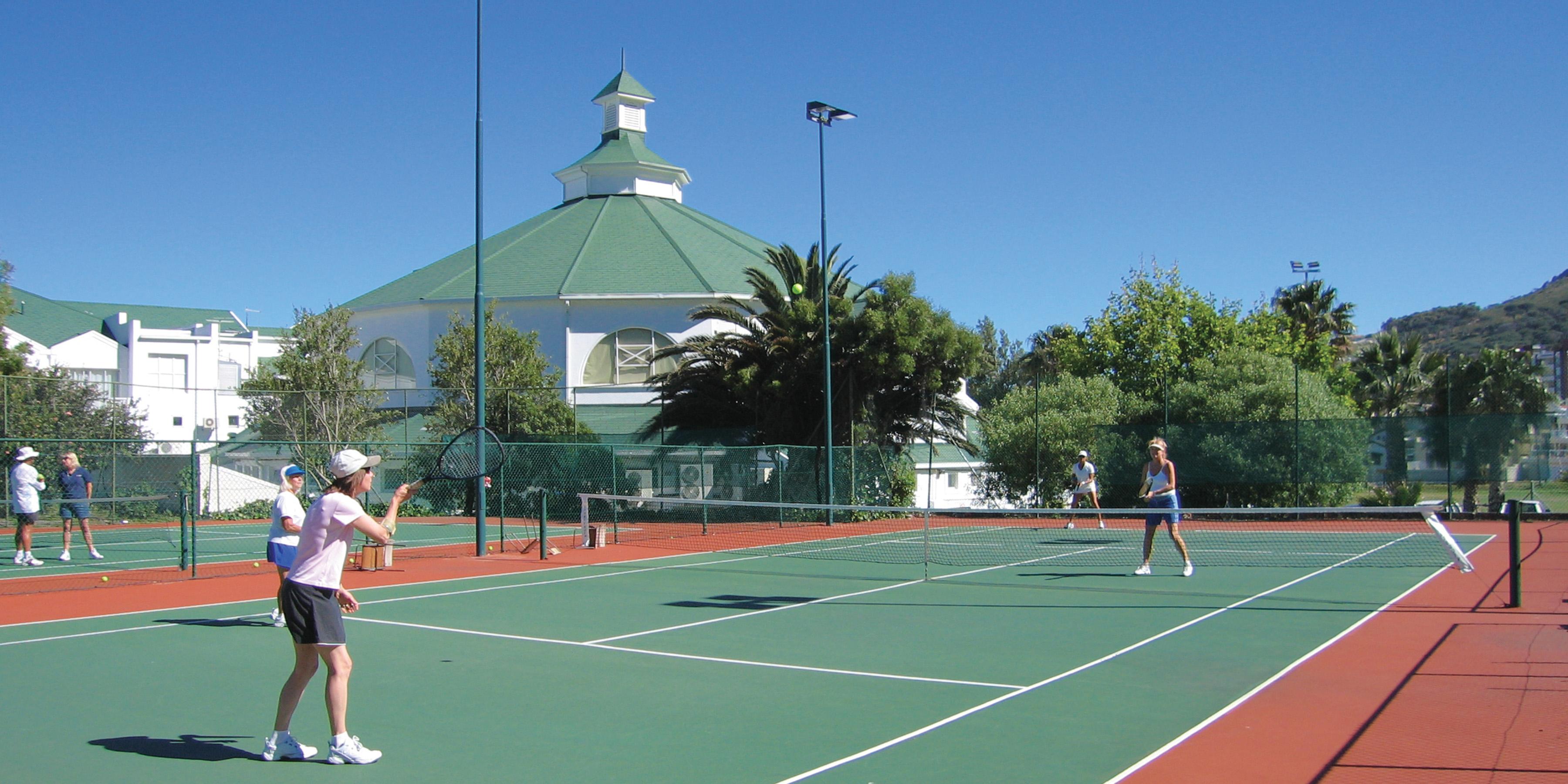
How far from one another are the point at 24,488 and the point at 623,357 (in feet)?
85.1

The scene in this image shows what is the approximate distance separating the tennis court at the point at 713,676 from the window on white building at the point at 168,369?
184ft

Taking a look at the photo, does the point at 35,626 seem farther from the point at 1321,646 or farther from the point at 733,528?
the point at 733,528

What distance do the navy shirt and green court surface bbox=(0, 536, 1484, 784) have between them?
6323mm

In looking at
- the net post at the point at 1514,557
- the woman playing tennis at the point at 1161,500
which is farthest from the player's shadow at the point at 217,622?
the net post at the point at 1514,557

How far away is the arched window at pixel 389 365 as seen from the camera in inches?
1736

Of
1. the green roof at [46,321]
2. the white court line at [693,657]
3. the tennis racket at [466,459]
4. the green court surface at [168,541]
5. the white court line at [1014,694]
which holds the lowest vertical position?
the green court surface at [168,541]

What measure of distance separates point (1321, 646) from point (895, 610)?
4055 mm

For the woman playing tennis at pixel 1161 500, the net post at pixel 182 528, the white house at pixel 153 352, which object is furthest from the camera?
the white house at pixel 153 352

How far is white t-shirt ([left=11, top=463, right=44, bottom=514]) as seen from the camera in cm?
1631

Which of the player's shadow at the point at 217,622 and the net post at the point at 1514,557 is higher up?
the net post at the point at 1514,557

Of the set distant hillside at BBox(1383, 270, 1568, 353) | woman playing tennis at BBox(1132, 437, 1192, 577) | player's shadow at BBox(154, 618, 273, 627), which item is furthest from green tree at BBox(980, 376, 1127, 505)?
distant hillside at BBox(1383, 270, 1568, 353)

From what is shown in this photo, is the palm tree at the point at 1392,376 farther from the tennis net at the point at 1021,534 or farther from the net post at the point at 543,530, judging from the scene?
the net post at the point at 543,530

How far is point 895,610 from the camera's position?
11.9m

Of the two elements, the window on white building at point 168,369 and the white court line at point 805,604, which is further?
the window on white building at point 168,369
